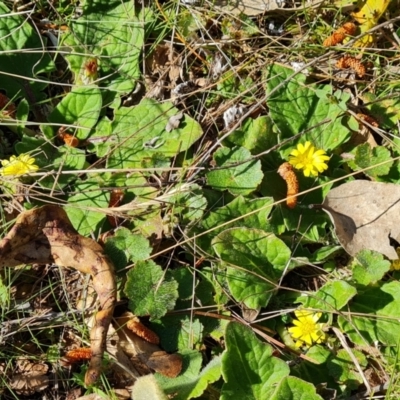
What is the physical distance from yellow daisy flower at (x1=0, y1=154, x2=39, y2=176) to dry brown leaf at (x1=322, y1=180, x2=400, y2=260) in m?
1.18

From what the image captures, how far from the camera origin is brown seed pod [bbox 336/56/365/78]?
2.54 metres

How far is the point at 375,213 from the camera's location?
7.86ft

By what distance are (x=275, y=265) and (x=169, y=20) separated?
3.80 ft

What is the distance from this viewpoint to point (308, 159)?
2.39 meters

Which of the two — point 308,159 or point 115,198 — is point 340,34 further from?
point 115,198

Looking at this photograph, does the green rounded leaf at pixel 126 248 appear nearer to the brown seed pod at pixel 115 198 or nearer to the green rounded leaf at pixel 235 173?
the brown seed pod at pixel 115 198

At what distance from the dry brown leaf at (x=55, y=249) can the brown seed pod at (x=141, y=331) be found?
0.09 m

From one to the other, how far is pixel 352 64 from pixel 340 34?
0.14 m

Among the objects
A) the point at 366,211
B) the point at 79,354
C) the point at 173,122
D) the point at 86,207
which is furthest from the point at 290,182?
the point at 79,354

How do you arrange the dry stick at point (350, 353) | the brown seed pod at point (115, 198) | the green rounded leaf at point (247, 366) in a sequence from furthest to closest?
the brown seed pod at point (115, 198) < the dry stick at point (350, 353) < the green rounded leaf at point (247, 366)

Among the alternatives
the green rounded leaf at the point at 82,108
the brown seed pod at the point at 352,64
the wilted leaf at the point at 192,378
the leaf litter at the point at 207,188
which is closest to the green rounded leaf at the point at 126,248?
the leaf litter at the point at 207,188

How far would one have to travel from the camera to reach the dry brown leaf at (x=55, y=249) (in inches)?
87.5

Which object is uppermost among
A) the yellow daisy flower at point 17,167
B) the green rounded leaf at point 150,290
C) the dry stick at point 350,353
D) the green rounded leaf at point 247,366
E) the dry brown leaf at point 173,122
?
the dry brown leaf at point 173,122

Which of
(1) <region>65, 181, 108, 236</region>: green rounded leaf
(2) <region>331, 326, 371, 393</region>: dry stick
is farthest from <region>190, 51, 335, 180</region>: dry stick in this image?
(2) <region>331, 326, 371, 393</region>: dry stick
